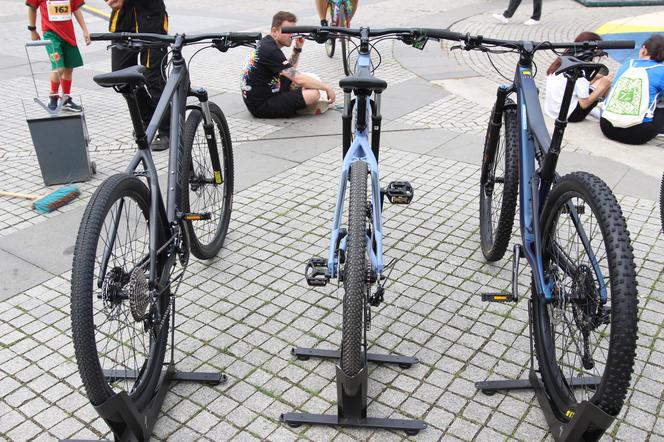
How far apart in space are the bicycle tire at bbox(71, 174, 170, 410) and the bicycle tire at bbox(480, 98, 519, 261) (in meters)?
2.06

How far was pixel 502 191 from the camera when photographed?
4074 millimetres

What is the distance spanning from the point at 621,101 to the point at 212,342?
16.5ft

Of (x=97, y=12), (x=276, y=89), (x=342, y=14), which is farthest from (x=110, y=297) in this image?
(x=97, y=12)

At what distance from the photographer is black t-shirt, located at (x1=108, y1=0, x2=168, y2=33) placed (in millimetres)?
6133

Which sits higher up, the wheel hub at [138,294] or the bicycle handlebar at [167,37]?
the bicycle handlebar at [167,37]

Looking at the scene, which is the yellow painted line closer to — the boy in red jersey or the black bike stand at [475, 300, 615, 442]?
the boy in red jersey

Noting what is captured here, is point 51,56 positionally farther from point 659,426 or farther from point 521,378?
point 659,426

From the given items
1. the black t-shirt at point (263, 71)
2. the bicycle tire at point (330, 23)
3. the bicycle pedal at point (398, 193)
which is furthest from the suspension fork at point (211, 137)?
the bicycle tire at point (330, 23)

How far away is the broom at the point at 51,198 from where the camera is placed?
5.15 m

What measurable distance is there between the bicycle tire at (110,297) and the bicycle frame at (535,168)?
1856 mm

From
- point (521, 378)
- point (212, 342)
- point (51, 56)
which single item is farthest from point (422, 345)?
point (51, 56)

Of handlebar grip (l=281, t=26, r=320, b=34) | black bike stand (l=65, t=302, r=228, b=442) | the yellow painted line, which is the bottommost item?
black bike stand (l=65, t=302, r=228, b=442)

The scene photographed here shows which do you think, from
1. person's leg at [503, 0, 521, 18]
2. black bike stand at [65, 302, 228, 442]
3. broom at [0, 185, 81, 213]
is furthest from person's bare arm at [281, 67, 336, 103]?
person's leg at [503, 0, 521, 18]

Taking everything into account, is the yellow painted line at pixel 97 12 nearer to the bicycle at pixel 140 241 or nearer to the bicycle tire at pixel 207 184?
the bicycle tire at pixel 207 184
